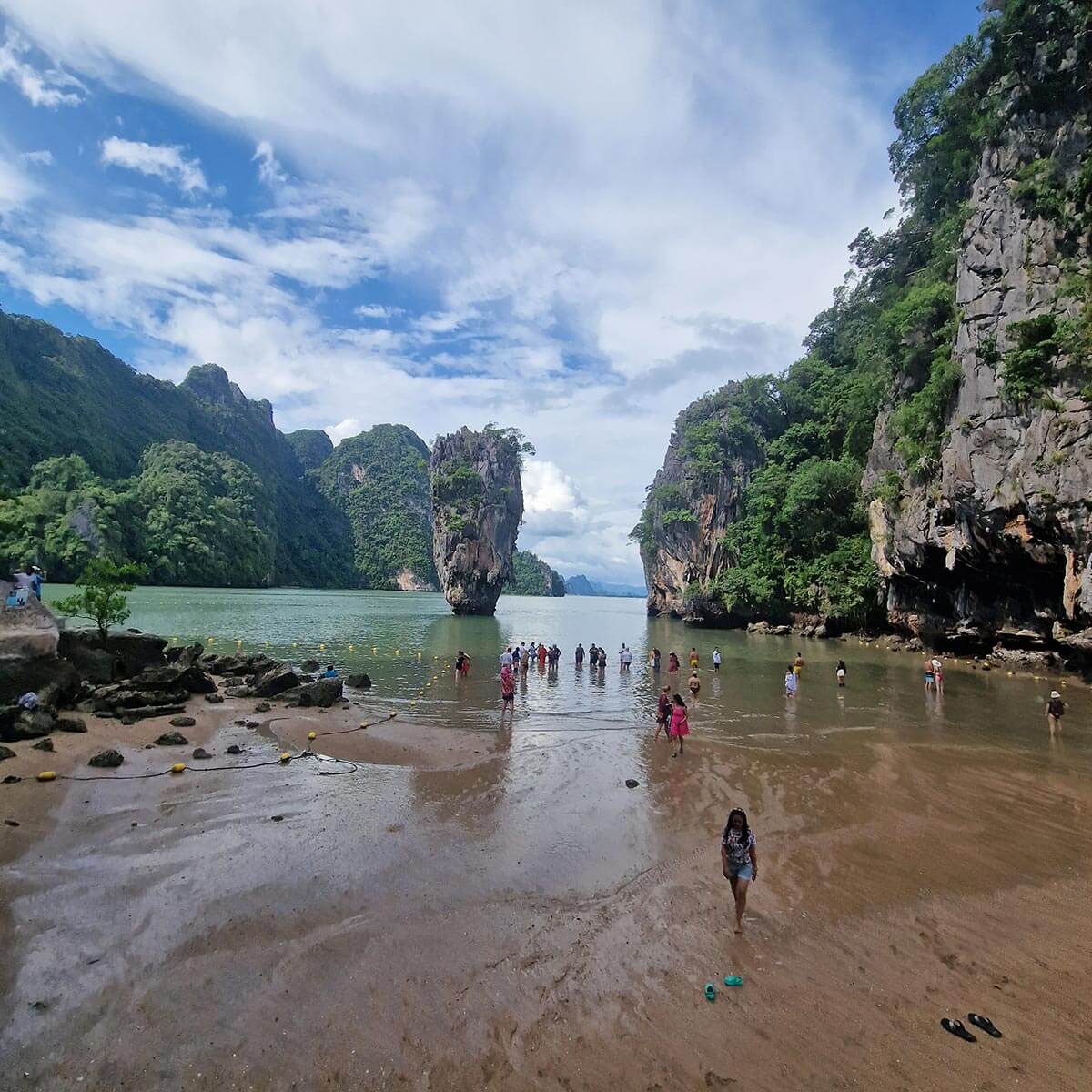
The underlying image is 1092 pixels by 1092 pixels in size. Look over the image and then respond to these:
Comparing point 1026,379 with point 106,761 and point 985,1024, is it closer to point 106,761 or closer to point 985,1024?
point 985,1024

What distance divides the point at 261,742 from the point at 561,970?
9.31m

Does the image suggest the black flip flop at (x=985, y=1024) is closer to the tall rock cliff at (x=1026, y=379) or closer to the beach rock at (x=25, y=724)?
the beach rock at (x=25, y=724)

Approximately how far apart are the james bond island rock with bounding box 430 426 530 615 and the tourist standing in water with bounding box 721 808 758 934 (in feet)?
201

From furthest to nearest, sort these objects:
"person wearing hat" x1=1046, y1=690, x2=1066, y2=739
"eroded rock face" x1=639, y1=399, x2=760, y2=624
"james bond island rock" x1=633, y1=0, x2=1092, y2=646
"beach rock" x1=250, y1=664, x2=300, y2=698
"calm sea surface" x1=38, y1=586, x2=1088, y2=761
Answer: "eroded rock face" x1=639, y1=399, x2=760, y2=624, "james bond island rock" x1=633, y1=0, x2=1092, y2=646, "beach rock" x1=250, y1=664, x2=300, y2=698, "calm sea surface" x1=38, y1=586, x2=1088, y2=761, "person wearing hat" x1=1046, y1=690, x2=1066, y2=739

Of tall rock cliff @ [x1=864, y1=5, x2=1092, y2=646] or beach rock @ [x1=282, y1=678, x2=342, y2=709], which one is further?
tall rock cliff @ [x1=864, y1=5, x2=1092, y2=646]

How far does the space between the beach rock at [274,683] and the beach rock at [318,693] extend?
37cm

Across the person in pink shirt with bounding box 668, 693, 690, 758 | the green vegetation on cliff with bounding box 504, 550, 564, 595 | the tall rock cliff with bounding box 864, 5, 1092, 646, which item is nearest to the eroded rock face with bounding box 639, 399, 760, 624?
the tall rock cliff with bounding box 864, 5, 1092, 646

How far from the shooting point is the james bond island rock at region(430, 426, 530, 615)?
220ft

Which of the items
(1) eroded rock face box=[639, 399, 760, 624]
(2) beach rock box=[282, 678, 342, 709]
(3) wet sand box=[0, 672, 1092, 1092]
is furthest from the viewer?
(1) eroded rock face box=[639, 399, 760, 624]

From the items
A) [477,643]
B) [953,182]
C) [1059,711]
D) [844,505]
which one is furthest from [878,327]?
[477,643]

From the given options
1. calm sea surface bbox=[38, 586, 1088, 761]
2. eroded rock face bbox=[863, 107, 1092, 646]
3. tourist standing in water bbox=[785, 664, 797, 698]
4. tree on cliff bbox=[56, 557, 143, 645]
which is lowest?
calm sea surface bbox=[38, 586, 1088, 761]

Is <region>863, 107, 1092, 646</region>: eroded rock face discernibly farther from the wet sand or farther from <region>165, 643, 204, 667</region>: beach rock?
<region>165, 643, 204, 667</region>: beach rock

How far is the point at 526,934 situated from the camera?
5793 mm

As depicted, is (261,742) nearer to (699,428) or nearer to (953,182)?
(953,182)
